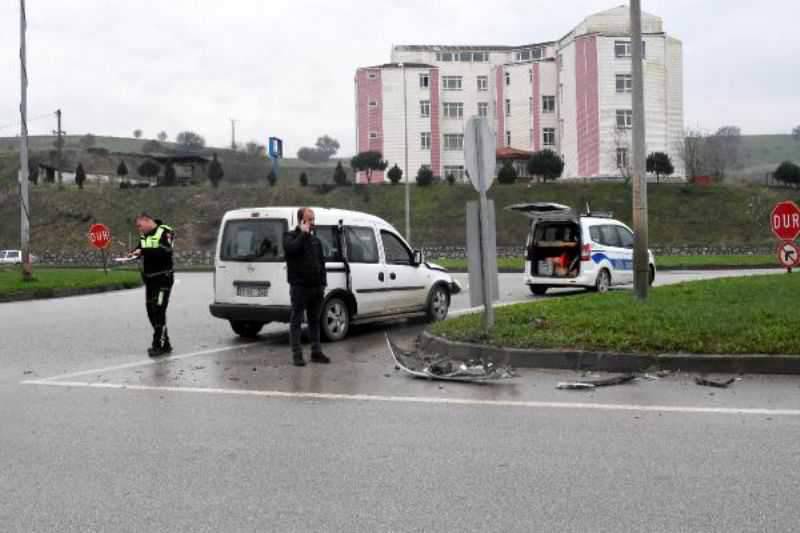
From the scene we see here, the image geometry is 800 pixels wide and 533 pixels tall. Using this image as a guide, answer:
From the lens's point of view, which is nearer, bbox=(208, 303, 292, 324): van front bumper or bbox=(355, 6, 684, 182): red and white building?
bbox=(208, 303, 292, 324): van front bumper

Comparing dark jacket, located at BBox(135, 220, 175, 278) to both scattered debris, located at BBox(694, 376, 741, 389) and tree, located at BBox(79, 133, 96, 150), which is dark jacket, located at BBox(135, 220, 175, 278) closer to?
scattered debris, located at BBox(694, 376, 741, 389)

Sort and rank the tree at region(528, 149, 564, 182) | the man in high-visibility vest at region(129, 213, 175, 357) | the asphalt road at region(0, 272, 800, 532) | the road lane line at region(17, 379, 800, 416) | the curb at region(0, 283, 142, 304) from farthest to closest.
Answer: the tree at region(528, 149, 564, 182)
the curb at region(0, 283, 142, 304)
the man in high-visibility vest at region(129, 213, 175, 357)
the road lane line at region(17, 379, 800, 416)
the asphalt road at region(0, 272, 800, 532)

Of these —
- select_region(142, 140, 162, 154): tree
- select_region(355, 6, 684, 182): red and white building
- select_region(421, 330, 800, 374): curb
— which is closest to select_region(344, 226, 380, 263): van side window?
select_region(421, 330, 800, 374): curb

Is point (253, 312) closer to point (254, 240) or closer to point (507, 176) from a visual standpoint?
point (254, 240)

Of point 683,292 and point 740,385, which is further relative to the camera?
point 683,292

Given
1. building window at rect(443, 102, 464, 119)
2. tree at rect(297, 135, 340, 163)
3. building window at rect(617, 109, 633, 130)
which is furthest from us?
tree at rect(297, 135, 340, 163)

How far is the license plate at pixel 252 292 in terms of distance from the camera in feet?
40.4

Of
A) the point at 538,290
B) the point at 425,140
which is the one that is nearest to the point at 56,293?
the point at 538,290

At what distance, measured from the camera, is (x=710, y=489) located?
5215 mm

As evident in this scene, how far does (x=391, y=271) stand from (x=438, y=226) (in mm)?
45881

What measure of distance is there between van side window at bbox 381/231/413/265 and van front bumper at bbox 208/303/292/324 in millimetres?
2202

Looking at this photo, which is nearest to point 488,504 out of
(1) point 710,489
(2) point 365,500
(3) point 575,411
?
(2) point 365,500

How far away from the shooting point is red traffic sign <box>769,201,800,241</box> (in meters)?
16.6

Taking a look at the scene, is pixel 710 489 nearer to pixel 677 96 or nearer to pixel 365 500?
pixel 365 500
